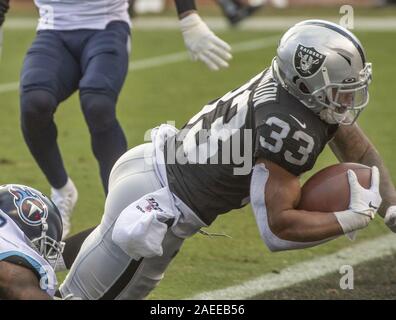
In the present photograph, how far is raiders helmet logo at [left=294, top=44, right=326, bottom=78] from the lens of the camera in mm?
3535

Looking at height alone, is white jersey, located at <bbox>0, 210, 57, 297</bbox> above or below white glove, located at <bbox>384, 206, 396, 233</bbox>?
above

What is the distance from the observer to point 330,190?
3.59 m

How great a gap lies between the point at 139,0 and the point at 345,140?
11.3 m

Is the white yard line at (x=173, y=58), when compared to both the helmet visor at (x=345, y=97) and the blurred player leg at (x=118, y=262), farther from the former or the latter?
the helmet visor at (x=345, y=97)

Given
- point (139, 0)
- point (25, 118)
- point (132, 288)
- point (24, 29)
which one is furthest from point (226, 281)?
point (139, 0)

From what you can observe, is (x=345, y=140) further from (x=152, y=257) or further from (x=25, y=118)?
(x=25, y=118)

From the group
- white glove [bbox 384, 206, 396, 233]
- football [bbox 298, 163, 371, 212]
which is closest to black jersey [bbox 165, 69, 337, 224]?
football [bbox 298, 163, 371, 212]

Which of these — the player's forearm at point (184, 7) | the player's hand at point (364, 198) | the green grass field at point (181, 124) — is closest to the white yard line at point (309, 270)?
Result: the green grass field at point (181, 124)

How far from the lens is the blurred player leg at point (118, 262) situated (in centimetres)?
381

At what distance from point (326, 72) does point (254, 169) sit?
393mm

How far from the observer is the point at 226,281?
4.59m

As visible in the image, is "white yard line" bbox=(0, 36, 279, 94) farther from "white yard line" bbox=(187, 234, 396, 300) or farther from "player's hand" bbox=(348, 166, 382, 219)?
"player's hand" bbox=(348, 166, 382, 219)

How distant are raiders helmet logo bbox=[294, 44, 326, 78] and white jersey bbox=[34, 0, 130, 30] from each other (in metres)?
1.70

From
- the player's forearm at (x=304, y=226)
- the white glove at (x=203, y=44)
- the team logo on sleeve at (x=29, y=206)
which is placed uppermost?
the team logo on sleeve at (x=29, y=206)
